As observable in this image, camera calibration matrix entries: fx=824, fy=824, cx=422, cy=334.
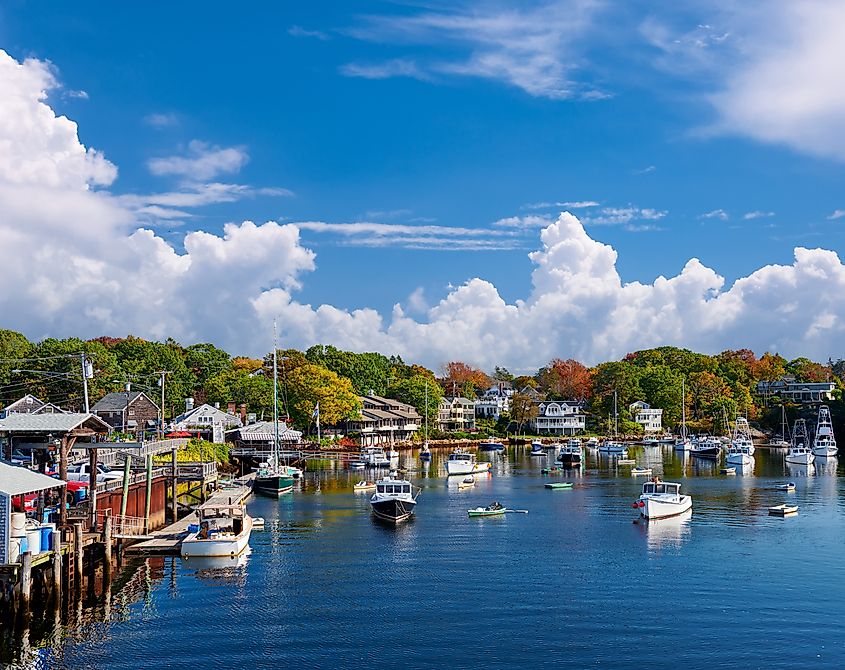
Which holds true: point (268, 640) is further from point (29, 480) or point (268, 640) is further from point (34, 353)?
point (34, 353)

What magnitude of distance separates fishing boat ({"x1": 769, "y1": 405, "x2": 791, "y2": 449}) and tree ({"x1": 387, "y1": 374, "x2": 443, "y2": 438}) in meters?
70.8

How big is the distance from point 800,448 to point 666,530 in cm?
8801

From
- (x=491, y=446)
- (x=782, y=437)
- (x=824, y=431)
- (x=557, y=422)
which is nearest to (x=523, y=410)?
(x=557, y=422)

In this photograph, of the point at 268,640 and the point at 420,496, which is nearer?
the point at 268,640

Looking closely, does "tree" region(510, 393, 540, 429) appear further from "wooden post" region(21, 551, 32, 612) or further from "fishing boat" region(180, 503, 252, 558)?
"wooden post" region(21, 551, 32, 612)

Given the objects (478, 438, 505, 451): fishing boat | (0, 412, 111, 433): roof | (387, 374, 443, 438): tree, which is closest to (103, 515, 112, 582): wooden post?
(0, 412, 111, 433): roof

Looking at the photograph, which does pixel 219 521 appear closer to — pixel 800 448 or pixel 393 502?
pixel 393 502

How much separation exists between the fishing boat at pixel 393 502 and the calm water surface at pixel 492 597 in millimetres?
1587

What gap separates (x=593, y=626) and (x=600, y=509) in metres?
37.2

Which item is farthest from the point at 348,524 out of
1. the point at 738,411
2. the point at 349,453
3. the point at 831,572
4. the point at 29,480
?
the point at 738,411

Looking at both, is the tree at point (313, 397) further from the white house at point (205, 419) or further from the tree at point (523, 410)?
the tree at point (523, 410)

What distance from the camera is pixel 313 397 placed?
14712cm

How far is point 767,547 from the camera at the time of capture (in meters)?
52.4

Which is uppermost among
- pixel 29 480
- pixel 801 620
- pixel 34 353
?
pixel 34 353
